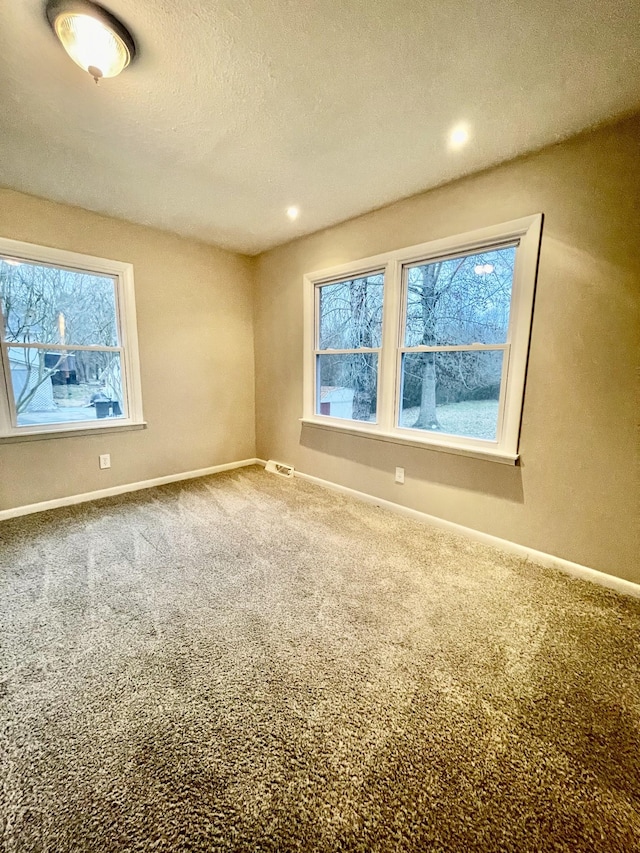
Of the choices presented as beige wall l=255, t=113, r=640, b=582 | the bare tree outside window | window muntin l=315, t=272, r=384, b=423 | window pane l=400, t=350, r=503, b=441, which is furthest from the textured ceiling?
window pane l=400, t=350, r=503, b=441

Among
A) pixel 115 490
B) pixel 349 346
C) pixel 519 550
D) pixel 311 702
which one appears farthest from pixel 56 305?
pixel 519 550

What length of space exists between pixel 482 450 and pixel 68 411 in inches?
134

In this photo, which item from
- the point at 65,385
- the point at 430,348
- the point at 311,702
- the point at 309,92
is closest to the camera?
the point at 311,702

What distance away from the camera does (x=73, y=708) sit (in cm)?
122

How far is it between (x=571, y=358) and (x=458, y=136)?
1396mm

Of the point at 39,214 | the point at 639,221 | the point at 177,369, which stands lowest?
the point at 177,369

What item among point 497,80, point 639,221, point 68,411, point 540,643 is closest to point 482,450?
point 540,643

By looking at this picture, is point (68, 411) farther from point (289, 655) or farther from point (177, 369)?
point (289, 655)

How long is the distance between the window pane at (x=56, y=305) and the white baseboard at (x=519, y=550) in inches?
109

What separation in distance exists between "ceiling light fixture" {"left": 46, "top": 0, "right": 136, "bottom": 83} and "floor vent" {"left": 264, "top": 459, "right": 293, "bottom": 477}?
10.4ft

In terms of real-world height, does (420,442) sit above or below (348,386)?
below

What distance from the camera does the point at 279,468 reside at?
3.94 meters

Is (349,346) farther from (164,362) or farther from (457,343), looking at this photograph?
(164,362)

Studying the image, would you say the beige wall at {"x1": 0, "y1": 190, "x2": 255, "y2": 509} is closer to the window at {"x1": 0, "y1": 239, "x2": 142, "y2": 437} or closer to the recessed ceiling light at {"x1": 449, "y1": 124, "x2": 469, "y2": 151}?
the window at {"x1": 0, "y1": 239, "x2": 142, "y2": 437}
